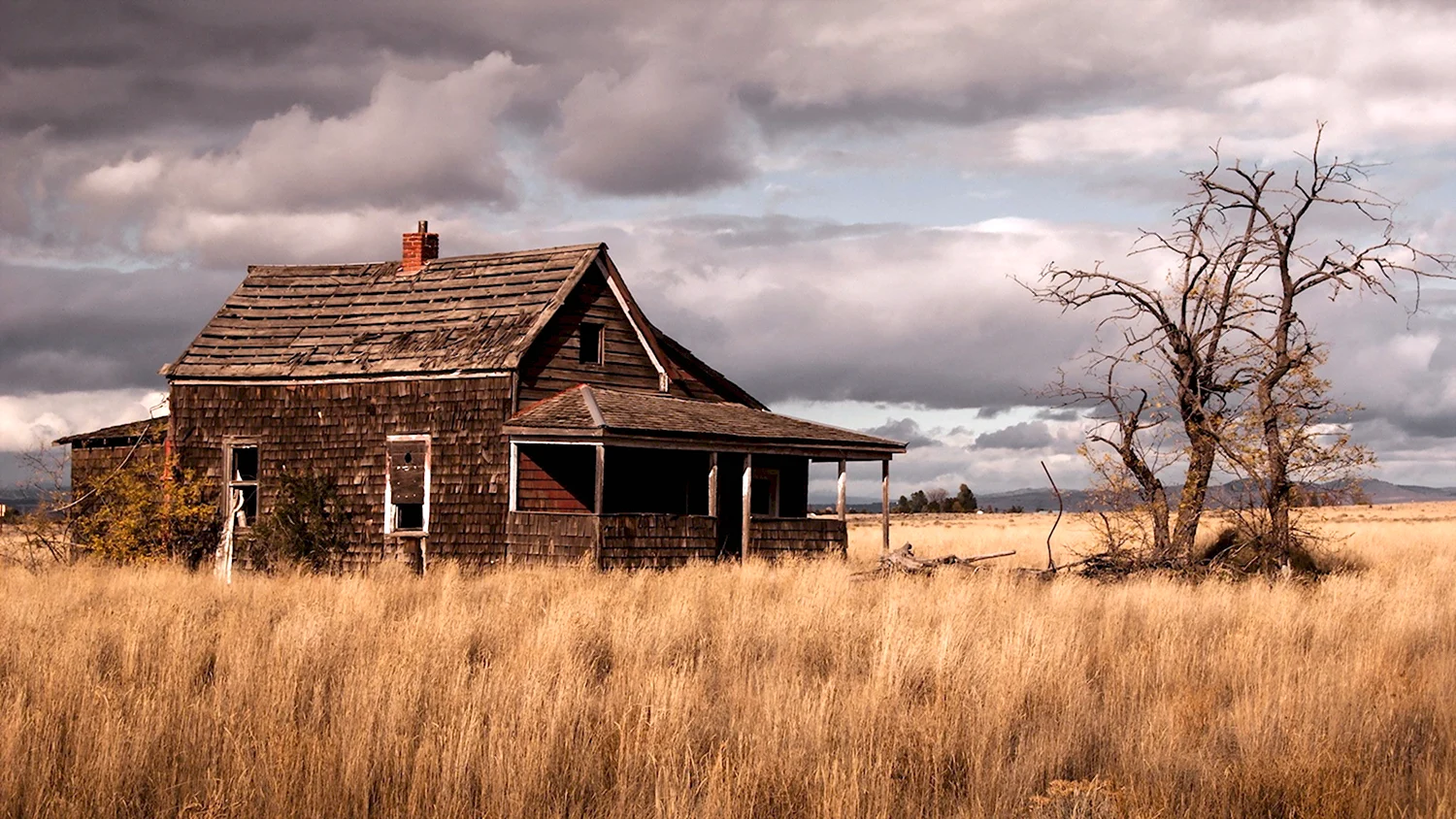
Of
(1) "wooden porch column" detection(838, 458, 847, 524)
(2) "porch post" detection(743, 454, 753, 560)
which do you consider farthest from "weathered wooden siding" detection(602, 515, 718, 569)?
(1) "wooden porch column" detection(838, 458, 847, 524)

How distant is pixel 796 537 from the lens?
971 inches

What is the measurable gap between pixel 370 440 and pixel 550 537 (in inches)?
177

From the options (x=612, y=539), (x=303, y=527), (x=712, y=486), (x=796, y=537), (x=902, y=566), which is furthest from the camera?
(x=796, y=537)

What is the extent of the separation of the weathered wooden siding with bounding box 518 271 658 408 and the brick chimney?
432cm

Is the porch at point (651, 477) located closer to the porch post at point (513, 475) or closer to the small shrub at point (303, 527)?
the porch post at point (513, 475)

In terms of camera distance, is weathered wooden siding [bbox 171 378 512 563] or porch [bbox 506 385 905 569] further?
weathered wooden siding [bbox 171 378 512 563]

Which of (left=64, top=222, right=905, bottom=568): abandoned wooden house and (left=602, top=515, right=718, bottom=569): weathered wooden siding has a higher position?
(left=64, top=222, right=905, bottom=568): abandoned wooden house

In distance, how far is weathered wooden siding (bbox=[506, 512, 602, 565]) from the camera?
2098 cm

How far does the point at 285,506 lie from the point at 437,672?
52.4 feet

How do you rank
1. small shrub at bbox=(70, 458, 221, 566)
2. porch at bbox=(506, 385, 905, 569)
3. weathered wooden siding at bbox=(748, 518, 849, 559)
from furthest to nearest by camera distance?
weathered wooden siding at bbox=(748, 518, 849, 559), small shrub at bbox=(70, 458, 221, 566), porch at bbox=(506, 385, 905, 569)

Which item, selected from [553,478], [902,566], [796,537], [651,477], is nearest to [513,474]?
[553,478]

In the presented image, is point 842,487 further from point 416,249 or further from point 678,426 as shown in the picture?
point 416,249

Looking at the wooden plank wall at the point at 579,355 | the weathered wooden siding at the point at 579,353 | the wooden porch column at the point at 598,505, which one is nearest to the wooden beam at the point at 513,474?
the wooden plank wall at the point at 579,355

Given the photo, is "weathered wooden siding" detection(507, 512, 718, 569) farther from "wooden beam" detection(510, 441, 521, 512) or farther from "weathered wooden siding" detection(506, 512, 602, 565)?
"wooden beam" detection(510, 441, 521, 512)
